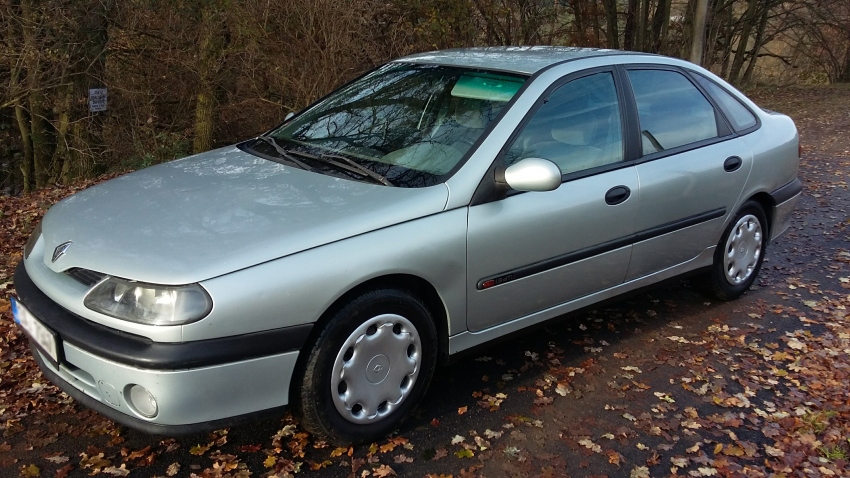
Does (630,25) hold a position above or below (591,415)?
above

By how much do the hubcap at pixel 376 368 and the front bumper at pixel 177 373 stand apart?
0.84ft

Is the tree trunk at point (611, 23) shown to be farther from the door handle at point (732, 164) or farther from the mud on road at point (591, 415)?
the door handle at point (732, 164)

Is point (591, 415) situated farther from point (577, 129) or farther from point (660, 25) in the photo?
point (660, 25)

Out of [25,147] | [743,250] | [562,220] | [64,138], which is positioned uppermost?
[562,220]

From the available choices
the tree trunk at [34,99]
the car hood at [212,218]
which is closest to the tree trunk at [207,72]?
the tree trunk at [34,99]

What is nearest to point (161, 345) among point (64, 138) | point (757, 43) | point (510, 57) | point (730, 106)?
point (510, 57)

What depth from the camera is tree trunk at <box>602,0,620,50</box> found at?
67.9ft

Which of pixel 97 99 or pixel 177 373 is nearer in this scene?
pixel 177 373

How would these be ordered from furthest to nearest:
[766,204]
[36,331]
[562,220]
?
[766,204]
[562,220]
[36,331]

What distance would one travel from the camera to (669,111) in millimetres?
4465

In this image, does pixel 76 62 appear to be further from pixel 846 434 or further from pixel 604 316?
pixel 846 434

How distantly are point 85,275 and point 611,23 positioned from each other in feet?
66.1

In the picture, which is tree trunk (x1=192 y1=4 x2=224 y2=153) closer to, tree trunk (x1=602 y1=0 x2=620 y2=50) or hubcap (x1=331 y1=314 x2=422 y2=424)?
hubcap (x1=331 y1=314 x2=422 y2=424)

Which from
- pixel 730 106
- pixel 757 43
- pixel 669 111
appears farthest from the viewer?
pixel 757 43
